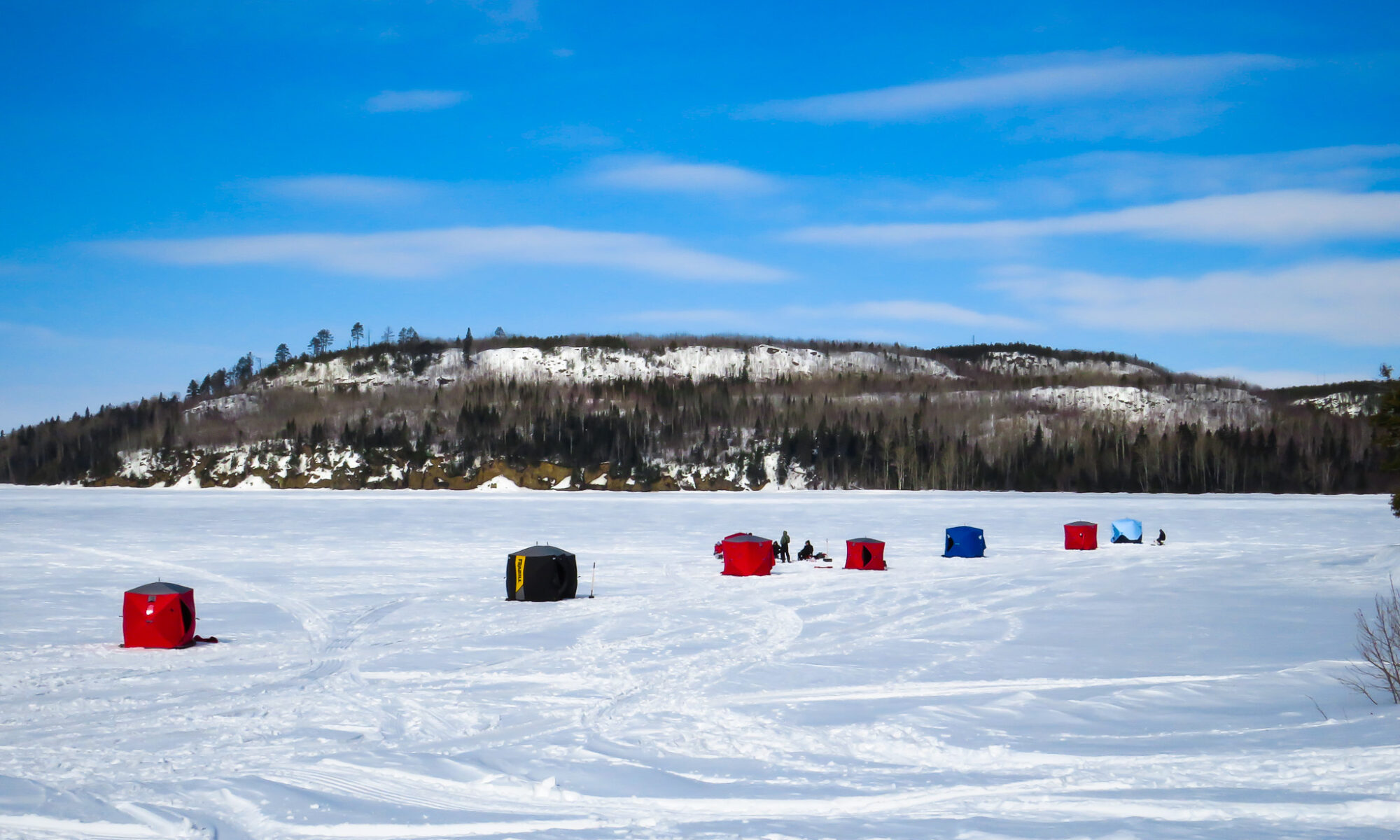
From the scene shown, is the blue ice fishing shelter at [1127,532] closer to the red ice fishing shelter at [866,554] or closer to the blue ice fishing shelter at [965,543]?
the blue ice fishing shelter at [965,543]

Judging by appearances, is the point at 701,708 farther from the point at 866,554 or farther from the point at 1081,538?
the point at 1081,538

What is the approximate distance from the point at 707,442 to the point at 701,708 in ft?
476

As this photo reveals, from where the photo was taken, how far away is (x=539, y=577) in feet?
74.6

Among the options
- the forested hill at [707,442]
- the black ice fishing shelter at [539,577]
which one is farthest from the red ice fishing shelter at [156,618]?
the forested hill at [707,442]

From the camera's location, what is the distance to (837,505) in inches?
2827

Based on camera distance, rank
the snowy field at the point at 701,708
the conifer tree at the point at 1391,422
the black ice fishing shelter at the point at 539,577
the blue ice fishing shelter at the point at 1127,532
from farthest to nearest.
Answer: the blue ice fishing shelter at the point at 1127,532 → the conifer tree at the point at 1391,422 → the black ice fishing shelter at the point at 539,577 → the snowy field at the point at 701,708

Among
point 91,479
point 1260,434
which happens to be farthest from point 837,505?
point 91,479

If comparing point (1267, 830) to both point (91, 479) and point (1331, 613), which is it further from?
point (91, 479)

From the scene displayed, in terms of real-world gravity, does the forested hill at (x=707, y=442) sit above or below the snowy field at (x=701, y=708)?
above

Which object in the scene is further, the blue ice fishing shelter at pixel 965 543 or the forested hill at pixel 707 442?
the forested hill at pixel 707 442

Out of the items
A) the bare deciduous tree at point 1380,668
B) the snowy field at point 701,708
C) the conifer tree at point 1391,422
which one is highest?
the conifer tree at point 1391,422

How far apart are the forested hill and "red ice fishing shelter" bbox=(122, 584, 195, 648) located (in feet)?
372

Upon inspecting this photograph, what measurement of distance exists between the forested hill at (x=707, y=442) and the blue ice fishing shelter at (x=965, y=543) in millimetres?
89588

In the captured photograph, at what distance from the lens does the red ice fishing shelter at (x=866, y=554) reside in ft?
99.9
